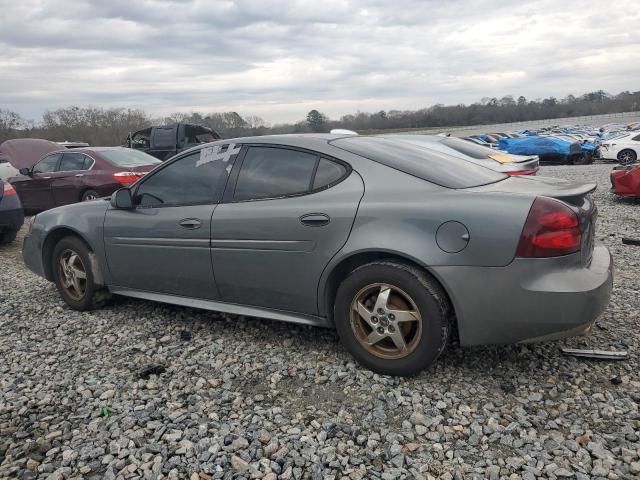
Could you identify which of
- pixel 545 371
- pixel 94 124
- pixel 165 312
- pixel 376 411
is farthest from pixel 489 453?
pixel 94 124

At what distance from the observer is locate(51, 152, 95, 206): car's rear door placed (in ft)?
31.0

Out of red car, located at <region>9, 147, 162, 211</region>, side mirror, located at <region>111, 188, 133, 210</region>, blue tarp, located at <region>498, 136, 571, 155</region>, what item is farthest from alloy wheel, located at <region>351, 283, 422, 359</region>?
blue tarp, located at <region>498, 136, 571, 155</region>

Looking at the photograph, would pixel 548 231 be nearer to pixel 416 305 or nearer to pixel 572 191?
pixel 572 191

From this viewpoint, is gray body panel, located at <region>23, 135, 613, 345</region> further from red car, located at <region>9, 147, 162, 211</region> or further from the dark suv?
the dark suv

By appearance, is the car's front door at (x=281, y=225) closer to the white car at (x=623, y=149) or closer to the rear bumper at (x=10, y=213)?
the rear bumper at (x=10, y=213)

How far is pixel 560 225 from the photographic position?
2.74 metres

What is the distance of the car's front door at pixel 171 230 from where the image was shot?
3764 mm

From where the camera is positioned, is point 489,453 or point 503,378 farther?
point 503,378

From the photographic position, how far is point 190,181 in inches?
155

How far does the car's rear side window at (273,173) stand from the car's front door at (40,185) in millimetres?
7810

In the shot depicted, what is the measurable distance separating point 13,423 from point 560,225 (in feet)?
10.4

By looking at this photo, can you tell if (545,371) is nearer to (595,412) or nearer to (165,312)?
(595,412)

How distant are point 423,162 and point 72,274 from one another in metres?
3.26

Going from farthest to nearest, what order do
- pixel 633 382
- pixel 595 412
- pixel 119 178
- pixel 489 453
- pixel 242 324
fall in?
pixel 119 178 → pixel 242 324 → pixel 633 382 → pixel 595 412 → pixel 489 453
